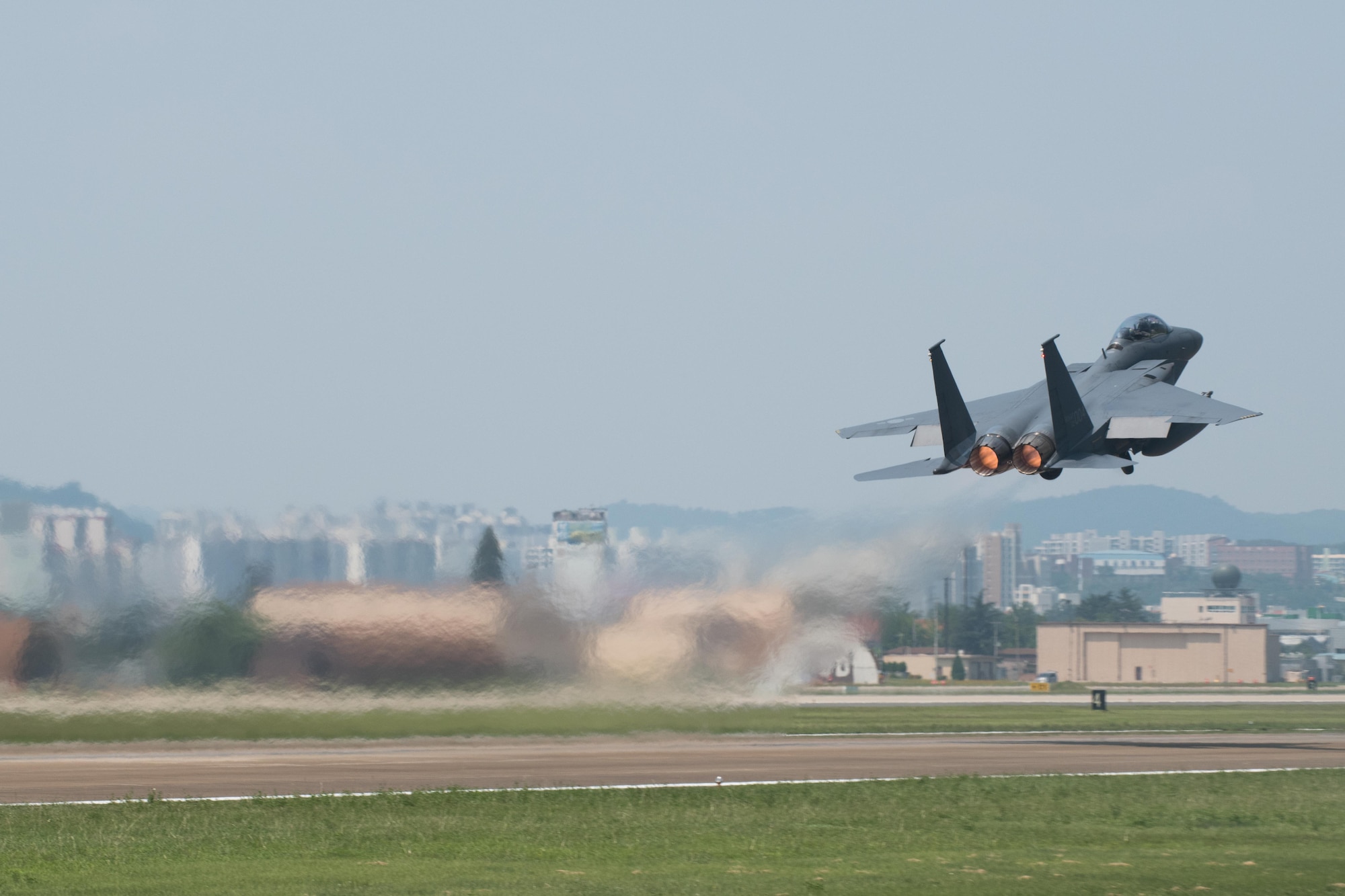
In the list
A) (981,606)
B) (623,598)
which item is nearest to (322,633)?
(623,598)

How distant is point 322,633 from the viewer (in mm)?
42594

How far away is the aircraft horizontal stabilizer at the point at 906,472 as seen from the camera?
148ft

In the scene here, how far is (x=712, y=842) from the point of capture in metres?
25.0

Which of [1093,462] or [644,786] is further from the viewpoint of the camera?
[1093,462]

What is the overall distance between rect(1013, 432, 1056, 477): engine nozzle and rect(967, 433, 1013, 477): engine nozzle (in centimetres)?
27

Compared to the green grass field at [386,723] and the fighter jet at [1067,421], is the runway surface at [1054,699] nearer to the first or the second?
the green grass field at [386,723]

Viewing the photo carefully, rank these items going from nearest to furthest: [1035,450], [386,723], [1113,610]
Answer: [1035,450] → [386,723] → [1113,610]

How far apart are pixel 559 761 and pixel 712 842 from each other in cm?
1567

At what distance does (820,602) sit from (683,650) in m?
4.21

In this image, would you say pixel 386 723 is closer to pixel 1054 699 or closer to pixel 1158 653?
pixel 1054 699

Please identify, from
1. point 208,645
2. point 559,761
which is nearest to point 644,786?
point 559,761

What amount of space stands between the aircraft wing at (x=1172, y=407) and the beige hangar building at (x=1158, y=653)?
10235 cm

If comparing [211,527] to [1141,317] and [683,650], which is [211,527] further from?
[1141,317]

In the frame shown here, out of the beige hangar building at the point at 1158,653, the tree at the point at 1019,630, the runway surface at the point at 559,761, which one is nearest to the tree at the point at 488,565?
the runway surface at the point at 559,761
